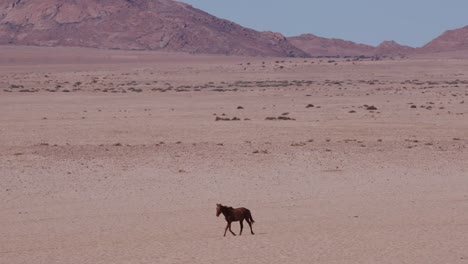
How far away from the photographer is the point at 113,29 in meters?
173

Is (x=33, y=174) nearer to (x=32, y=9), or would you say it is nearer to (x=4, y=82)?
(x=4, y=82)

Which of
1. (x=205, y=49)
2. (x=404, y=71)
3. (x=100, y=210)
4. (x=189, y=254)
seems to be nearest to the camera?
(x=189, y=254)

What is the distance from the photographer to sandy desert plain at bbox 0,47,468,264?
45.3 feet

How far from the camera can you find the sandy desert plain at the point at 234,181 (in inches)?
544

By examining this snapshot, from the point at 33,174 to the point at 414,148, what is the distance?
12.5 meters

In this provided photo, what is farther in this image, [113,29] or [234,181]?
[113,29]

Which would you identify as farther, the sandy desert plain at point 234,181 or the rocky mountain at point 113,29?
the rocky mountain at point 113,29

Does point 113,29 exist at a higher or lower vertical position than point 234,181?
lower

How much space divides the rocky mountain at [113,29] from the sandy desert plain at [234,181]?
376ft

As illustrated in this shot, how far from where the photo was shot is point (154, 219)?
661 inches

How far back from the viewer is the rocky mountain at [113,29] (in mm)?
167500

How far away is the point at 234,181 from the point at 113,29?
15357 cm

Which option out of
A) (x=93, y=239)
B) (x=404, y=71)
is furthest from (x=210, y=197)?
(x=404, y=71)

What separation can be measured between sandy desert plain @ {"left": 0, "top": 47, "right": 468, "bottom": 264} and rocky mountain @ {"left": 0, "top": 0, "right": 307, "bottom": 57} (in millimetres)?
114591
